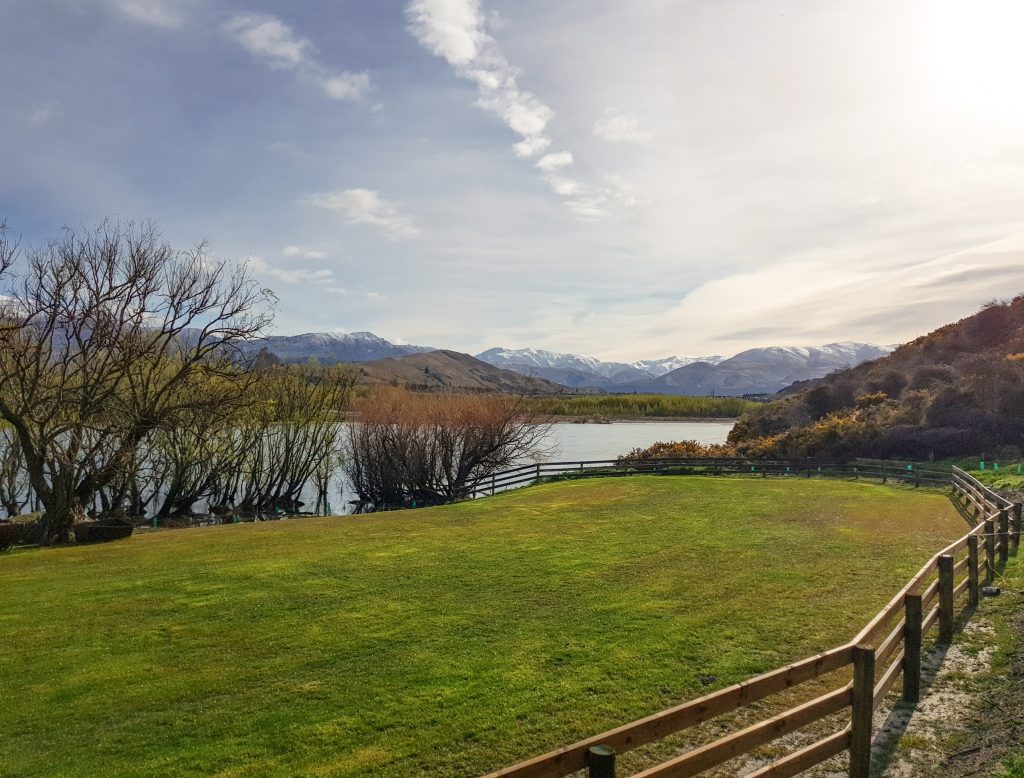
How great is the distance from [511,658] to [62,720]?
5.56 m

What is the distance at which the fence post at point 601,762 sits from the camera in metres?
4.10

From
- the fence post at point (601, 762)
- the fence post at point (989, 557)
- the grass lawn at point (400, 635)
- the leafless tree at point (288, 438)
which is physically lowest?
the fence post at point (989, 557)

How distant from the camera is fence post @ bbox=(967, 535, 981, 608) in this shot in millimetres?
11070

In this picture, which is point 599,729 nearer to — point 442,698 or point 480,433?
point 442,698

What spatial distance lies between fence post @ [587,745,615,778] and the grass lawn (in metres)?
2.59

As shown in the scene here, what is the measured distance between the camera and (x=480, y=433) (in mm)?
40656

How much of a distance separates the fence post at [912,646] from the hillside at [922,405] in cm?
3139

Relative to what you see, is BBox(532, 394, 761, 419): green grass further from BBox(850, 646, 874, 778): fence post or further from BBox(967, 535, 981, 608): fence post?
BBox(850, 646, 874, 778): fence post

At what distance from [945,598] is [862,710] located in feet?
15.4

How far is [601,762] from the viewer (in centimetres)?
412

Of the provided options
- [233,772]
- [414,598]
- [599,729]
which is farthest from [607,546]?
[233,772]

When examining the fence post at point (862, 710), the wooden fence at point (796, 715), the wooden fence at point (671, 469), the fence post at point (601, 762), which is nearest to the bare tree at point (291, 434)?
the wooden fence at point (671, 469)

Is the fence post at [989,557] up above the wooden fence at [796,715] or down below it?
below

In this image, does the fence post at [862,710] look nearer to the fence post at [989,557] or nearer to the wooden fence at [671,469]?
the fence post at [989,557]
